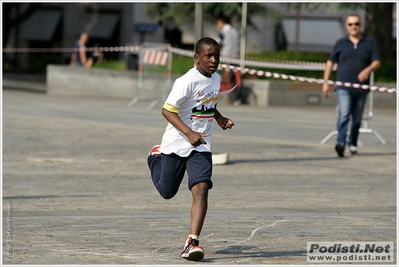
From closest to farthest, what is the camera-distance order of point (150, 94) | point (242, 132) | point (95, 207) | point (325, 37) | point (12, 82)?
1. point (95, 207)
2. point (242, 132)
3. point (150, 94)
4. point (12, 82)
5. point (325, 37)

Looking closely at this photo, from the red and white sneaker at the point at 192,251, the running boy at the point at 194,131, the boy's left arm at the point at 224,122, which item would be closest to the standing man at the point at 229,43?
the boy's left arm at the point at 224,122

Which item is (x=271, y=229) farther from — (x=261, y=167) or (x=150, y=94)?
(x=150, y=94)

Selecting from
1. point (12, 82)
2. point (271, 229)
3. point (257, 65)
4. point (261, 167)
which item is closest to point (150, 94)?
point (257, 65)

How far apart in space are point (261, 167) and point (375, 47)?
7.96 ft

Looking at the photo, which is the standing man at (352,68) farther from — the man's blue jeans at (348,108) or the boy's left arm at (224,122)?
the boy's left arm at (224,122)

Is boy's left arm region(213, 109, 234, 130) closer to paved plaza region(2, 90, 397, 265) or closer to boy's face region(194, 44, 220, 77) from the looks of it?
boy's face region(194, 44, 220, 77)

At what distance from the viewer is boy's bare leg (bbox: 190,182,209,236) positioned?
18.7ft

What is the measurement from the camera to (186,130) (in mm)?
5676

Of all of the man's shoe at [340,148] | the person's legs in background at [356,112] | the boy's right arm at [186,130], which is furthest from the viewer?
the person's legs in background at [356,112]

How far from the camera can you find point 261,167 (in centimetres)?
1038

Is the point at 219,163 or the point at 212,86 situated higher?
the point at 212,86

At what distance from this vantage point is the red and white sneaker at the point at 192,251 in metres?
5.52

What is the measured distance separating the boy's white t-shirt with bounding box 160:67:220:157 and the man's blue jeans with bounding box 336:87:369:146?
5.75m

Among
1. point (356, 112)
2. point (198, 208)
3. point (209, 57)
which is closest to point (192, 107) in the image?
point (209, 57)
